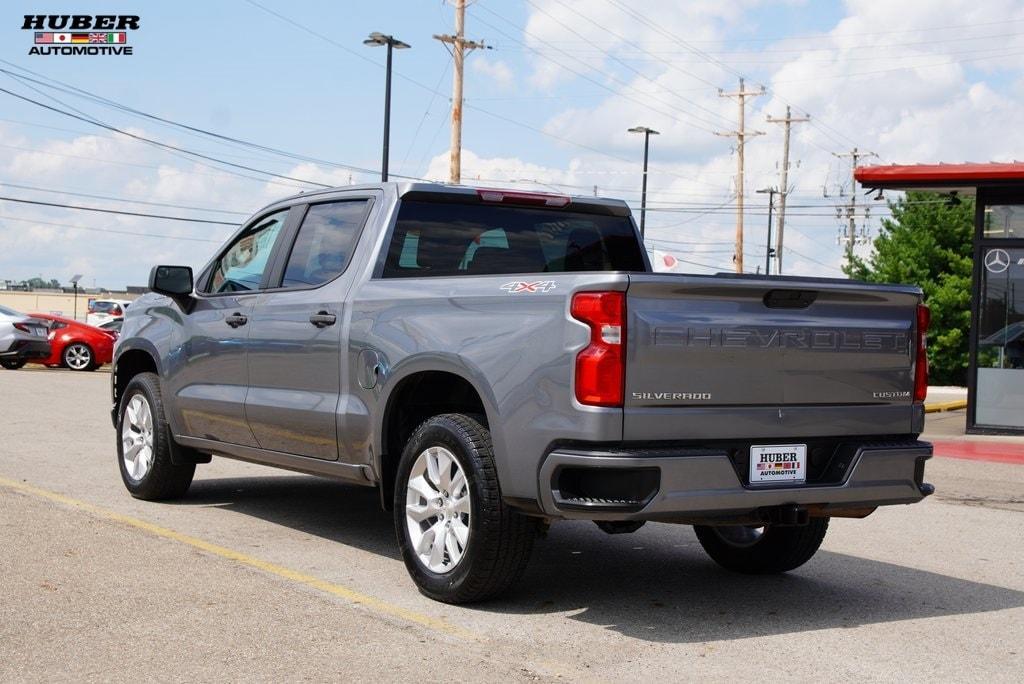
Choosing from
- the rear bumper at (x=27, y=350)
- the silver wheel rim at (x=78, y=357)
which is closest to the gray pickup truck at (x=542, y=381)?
the rear bumper at (x=27, y=350)

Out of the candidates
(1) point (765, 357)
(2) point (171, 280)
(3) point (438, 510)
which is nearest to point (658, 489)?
(1) point (765, 357)

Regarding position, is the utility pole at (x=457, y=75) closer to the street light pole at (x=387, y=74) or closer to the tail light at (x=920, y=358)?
the street light pole at (x=387, y=74)

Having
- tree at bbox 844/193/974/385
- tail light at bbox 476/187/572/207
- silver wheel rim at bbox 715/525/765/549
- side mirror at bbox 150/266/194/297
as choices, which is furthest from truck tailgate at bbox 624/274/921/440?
tree at bbox 844/193/974/385

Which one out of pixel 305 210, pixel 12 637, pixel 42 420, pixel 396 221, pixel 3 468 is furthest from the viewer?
pixel 42 420

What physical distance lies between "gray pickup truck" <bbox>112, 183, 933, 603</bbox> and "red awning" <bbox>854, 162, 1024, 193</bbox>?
1146 cm

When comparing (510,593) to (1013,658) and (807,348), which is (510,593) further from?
(1013,658)

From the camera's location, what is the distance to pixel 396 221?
279 inches

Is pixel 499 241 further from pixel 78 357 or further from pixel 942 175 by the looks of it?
pixel 78 357

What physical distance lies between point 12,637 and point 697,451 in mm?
2929

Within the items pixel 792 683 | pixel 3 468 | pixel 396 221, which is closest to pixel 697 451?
pixel 792 683

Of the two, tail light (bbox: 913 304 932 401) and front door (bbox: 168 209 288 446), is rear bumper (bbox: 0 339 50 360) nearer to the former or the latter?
front door (bbox: 168 209 288 446)

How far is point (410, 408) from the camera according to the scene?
6766 mm

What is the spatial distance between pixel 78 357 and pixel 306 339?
22786 millimetres

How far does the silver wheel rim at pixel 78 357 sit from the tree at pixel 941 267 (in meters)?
25.7
